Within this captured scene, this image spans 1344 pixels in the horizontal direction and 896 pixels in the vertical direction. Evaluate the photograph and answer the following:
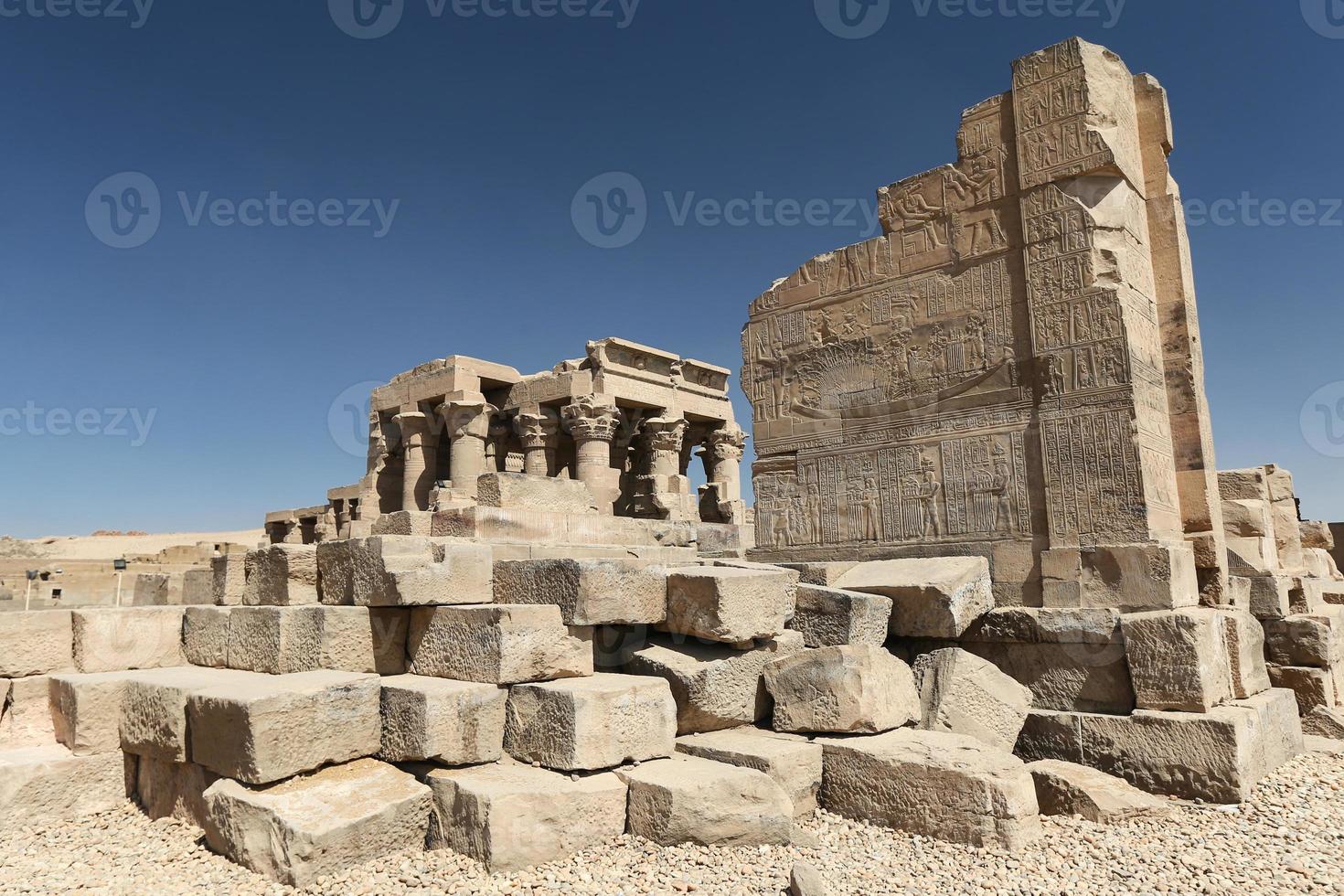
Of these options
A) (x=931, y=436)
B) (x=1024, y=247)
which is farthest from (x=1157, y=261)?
(x=931, y=436)

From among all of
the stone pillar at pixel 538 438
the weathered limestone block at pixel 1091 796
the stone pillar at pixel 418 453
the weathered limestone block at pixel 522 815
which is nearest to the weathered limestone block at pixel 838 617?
the weathered limestone block at pixel 1091 796

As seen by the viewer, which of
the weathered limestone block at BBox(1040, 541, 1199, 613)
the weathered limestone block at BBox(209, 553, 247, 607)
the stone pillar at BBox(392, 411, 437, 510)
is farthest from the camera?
the stone pillar at BBox(392, 411, 437, 510)

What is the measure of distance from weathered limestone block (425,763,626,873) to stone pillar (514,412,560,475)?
1440cm

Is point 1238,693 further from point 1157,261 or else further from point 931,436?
Result: point 1157,261

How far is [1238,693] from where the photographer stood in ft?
18.9

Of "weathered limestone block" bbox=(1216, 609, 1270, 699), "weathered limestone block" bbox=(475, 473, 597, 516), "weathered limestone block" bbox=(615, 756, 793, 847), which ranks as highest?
"weathered limestone block" bbox=(475, 473, 597, 516)

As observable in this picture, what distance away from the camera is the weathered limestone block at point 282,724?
13.8 ft

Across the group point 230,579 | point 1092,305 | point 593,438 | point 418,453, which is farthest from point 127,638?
point 418,453

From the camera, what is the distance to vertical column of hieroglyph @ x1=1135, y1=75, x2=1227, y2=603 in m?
6.73

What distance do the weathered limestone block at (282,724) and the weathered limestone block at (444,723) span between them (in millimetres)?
138

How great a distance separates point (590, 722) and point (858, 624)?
6.80 feet

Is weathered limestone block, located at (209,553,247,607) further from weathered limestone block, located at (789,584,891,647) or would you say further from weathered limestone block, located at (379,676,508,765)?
weathered limestone block, located at (789,584,891,647)

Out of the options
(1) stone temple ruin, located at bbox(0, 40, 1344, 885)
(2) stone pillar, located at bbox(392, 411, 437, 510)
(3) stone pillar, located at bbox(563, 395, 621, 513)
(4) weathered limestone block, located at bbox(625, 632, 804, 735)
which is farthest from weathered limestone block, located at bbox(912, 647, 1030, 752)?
(2) stone pillar, located at bbox(392, 411, 437, 510)

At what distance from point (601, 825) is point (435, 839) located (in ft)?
2.60
